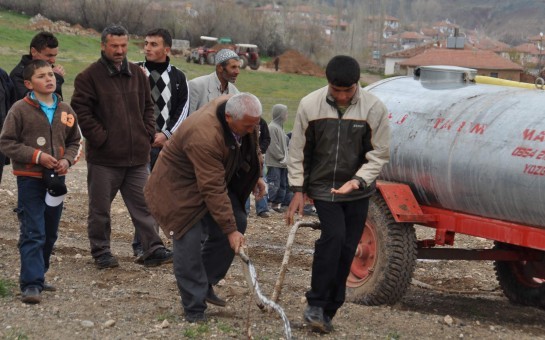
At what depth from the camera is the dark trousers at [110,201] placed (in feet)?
27.3

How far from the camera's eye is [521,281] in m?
8.63

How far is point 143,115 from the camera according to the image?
8.41 metres

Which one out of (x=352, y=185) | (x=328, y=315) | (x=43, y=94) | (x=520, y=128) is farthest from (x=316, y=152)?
(x=43, y=94)

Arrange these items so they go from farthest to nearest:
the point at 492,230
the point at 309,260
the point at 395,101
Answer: the point at 309,260 → the point at 395,101 → the point at 492,230

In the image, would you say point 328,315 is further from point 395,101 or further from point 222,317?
point 395,101

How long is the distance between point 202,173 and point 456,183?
230 cm

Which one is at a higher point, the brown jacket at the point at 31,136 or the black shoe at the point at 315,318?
the brown jacket at the point at 31,136

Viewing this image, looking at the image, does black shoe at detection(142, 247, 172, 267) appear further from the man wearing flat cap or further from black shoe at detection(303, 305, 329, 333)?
black shoe at detection(303, 305, 329, 333)

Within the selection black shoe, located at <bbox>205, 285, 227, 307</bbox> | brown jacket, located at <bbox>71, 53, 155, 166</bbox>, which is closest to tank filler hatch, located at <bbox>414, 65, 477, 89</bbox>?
brown jacket, located at <bbox>71, 53, 155, 166</bbox>

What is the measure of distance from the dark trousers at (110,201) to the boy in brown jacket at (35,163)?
1.19m

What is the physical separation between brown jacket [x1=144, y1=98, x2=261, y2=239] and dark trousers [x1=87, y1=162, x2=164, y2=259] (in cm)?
166

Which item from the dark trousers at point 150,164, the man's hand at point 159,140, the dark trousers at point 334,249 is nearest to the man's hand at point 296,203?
the dark trousers at point 334,249

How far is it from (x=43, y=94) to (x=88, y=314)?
1641 millimetres

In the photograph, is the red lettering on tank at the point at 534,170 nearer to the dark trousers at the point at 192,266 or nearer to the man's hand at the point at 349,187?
the man's hand at the point at 349,187
